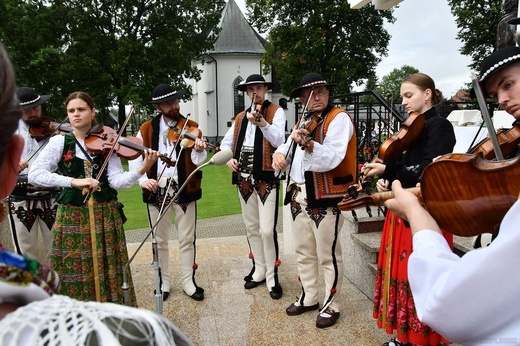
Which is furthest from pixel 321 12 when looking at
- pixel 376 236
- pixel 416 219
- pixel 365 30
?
pixel 416 219

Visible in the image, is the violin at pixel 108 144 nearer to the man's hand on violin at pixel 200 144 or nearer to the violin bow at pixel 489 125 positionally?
the man's hand on violin at pixel 200 144

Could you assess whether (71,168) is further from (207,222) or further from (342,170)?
(207,222)

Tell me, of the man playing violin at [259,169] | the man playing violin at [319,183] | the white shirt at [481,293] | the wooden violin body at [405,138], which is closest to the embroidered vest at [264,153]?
the man playing violin at [259,169]

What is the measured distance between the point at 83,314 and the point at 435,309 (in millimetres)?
758

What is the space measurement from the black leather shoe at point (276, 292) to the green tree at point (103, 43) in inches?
644

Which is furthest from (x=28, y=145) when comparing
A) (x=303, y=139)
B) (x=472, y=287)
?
(x=472, y=287)

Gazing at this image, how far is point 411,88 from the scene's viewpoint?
9.11 feet

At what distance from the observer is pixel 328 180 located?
3287mm

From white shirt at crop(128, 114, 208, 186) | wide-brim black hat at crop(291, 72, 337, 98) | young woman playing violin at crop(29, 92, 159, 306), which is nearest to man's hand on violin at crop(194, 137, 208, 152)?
white shirt at crop(128, 114, 208, 186)

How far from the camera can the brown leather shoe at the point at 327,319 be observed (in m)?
3.31

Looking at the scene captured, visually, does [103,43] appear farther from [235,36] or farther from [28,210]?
[28,210]

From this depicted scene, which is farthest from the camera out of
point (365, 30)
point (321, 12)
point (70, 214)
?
point (365, 30)

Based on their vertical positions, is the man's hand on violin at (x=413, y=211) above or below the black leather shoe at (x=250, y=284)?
above

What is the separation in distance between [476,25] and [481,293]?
70.2 ft
